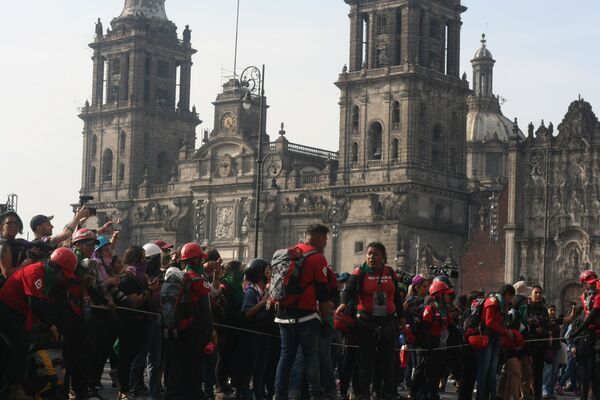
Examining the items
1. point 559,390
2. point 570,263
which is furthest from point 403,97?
point 559,390

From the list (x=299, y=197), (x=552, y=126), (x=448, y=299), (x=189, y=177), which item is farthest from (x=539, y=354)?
(x=189, y=177)

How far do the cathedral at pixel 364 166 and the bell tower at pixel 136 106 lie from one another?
88 mm

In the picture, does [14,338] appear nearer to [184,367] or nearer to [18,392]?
[18,392]

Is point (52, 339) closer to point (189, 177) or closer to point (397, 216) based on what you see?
point (397, 216)

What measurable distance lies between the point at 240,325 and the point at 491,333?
350 centimetres

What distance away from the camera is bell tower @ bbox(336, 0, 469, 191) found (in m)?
71.4

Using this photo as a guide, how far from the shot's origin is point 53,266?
51.6ft

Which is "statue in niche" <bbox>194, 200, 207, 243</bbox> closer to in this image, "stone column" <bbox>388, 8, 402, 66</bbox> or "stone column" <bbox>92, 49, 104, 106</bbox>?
"stone column" <bbox>92, 49, 104, 106</bbox>

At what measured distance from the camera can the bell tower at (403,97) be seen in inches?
2810

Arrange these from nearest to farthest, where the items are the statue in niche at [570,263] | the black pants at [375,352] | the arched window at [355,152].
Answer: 1. the black pants at [375,352]
2. the statue in niche at [570,263]
3. the arched window at [355,152]

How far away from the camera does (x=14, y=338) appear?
50.1ft

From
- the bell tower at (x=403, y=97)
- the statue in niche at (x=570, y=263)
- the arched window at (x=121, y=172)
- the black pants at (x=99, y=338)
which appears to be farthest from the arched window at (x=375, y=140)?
the black pants at (x=99, y=338)

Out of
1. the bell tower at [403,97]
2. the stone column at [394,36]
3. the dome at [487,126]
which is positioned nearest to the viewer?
the bell tower at [403,97]

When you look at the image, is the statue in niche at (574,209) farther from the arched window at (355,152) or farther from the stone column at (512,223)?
the arched window at (355,152)
